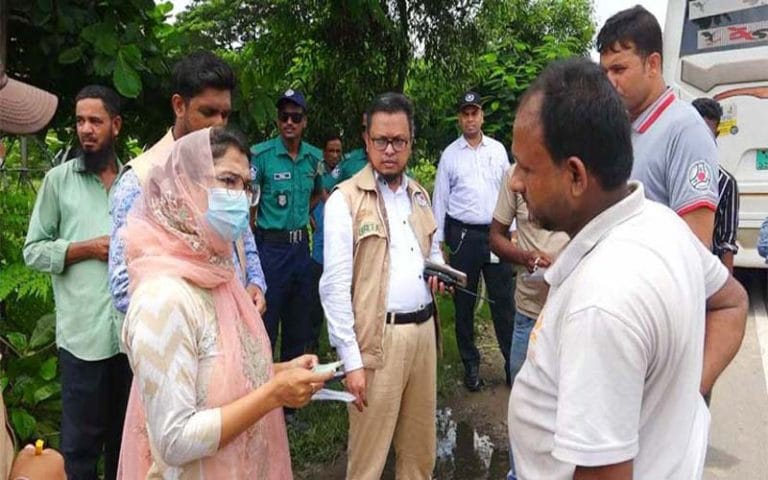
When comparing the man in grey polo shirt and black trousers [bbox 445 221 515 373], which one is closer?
the man in grey polo shirt

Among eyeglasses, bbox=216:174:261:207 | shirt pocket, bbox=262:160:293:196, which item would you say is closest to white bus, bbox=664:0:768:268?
shirt pocket, bbox=262:160:293:196

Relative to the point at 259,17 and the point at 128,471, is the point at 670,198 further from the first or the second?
the point at 259,17

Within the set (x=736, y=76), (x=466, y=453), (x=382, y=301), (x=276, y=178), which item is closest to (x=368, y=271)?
(x=382, y=301)

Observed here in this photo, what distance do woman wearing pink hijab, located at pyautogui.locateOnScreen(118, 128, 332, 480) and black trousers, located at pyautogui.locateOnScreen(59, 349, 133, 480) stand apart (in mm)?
1022

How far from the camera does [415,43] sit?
7.06 metres

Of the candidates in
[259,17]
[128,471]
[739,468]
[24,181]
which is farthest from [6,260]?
[259,17]

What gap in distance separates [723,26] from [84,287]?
19.7ft

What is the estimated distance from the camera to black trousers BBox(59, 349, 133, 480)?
2852mm

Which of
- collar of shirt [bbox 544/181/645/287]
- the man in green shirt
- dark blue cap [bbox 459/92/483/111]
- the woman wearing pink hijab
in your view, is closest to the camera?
collar of shirt [bbox 544/181/645/287]

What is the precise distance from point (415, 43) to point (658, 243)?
6259 millimetres

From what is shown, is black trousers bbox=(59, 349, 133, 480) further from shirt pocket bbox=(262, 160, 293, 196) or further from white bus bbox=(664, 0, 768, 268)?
white bus bbox=(664, 0, 768, 268)

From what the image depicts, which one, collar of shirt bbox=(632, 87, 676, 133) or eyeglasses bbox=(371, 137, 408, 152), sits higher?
collar of shirt bbox=(632, 87, 676, 133)

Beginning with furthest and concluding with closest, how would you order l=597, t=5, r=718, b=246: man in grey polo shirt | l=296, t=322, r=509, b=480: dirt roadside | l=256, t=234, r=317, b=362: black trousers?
l=256, t=234, r=317, b=362: black trousers < l=296, t=322, r=509, b=480: dirt roadside < l=597, t=5, r=718, b=246: man in grey polo shirt

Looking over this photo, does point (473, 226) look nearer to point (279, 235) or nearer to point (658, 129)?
point (279, 235)
